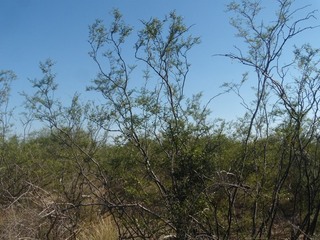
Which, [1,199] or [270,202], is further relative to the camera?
[1,199]

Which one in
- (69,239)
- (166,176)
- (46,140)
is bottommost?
(69,239)

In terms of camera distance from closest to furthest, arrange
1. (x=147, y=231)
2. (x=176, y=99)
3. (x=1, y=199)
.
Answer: (x=147, y=231), (x=176, y=99), (x=1, y=199)

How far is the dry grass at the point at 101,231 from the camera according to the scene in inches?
316

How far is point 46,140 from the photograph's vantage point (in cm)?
1207

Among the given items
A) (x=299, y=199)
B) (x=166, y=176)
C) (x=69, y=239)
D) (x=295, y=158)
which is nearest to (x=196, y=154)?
(x=166, y=176)

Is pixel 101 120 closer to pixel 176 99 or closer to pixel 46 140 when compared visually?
pixel 176 99

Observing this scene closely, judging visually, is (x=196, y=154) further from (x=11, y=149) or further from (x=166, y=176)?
(x=11, y=149)

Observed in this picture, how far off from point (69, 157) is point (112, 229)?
1926 mm

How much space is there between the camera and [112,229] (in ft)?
26.8

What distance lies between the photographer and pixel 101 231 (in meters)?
8.18

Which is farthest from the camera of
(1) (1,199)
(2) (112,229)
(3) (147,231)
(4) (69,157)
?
(1) (1,199)

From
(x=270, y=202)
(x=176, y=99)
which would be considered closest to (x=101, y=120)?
(x=176, y=99)

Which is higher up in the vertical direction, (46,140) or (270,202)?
(46,140)

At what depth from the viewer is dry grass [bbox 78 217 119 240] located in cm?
802
